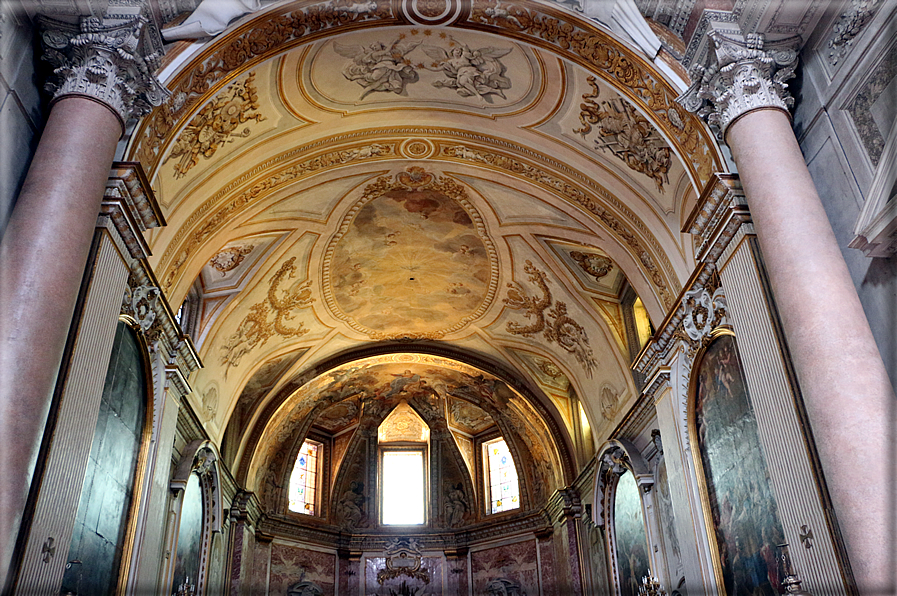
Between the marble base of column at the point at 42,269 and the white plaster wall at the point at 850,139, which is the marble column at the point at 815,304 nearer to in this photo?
the white plaster wall at the point at 850,139

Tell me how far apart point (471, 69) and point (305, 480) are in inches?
596

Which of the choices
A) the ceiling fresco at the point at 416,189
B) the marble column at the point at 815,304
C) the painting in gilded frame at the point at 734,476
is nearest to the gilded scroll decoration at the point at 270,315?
the ceiling fresco at the point at 416,189

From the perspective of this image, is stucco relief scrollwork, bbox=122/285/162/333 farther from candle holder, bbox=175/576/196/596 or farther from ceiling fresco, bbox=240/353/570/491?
ceiling fresco, bbox=240/353/570/491

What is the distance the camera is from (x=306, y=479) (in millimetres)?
22969

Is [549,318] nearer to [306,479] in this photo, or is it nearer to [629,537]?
[629,537]

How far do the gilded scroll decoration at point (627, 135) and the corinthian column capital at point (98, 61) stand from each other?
6.33m

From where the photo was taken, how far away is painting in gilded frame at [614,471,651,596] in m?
14.9

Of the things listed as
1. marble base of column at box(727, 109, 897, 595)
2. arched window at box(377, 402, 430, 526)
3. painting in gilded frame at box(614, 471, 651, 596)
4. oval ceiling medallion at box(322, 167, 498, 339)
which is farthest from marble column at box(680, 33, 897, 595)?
arched window at box(377, 402, 430, 526)

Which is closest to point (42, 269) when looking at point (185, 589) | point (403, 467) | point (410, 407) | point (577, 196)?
point (577, 196)

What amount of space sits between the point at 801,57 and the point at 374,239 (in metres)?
9.93

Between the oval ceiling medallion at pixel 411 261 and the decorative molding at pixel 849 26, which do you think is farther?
the oval ceiling medallion at pixel 411 261

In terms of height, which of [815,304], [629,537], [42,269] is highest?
[42,269]

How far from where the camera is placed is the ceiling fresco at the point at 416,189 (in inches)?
416

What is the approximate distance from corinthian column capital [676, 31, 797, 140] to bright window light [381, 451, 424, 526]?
17.7 metres
